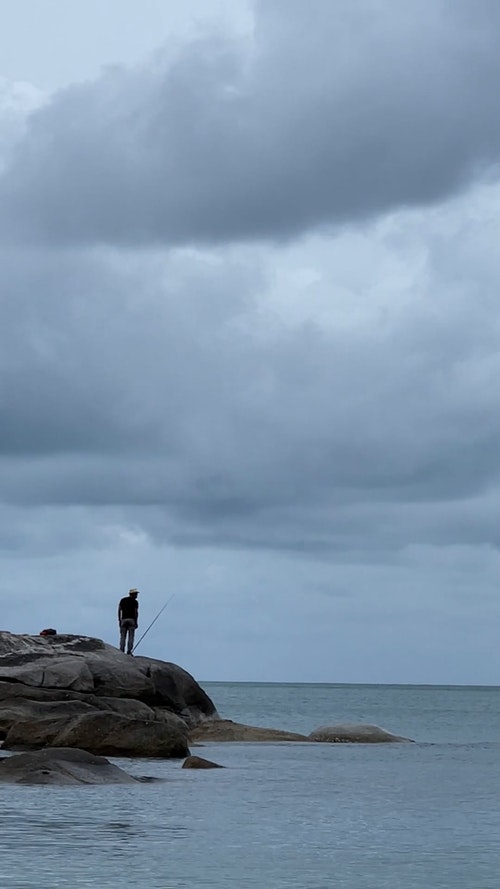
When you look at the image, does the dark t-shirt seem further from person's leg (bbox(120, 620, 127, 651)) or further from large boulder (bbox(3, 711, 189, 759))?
large boulder (bbox(3, 711, 189, 759))

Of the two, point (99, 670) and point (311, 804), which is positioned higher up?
point (99, 670)

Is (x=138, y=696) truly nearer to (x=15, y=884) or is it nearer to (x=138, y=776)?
(x=138, y=776)

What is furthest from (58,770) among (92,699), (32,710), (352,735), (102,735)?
(352,735)

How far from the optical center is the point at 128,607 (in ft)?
135

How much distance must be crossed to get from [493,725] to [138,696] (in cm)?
4453

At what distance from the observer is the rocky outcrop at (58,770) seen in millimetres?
25047

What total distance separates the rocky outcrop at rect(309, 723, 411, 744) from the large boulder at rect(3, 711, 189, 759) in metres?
13.2

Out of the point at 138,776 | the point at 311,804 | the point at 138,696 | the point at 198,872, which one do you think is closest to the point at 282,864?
the point at 198,872

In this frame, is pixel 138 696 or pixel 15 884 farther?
pixel 138 696

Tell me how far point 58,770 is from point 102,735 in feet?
14.7

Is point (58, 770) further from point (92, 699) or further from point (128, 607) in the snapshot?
point (128, 607)

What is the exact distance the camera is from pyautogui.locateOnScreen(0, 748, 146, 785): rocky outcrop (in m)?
25.0

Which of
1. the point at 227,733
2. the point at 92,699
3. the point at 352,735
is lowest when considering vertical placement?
the point at 227,733

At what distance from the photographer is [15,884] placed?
15.5 meters
